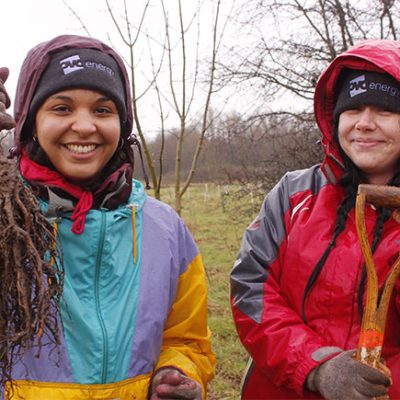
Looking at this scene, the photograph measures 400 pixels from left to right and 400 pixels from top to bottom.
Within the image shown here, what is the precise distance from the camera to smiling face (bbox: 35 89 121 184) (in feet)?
5.74

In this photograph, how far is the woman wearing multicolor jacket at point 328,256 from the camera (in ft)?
6.24

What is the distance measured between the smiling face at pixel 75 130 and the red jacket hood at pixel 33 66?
0.23ft

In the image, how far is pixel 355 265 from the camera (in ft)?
6.31

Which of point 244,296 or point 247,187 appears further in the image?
point 247,187

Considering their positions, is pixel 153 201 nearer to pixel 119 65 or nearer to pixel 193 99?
pixel 119 65

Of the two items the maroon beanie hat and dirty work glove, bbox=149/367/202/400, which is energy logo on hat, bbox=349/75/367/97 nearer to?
the maroon beanie hat

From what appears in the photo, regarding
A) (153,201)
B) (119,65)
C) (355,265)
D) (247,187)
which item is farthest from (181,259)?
(247,187)

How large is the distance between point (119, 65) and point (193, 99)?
6.73 feet

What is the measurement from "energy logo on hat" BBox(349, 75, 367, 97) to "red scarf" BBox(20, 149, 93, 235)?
110cm

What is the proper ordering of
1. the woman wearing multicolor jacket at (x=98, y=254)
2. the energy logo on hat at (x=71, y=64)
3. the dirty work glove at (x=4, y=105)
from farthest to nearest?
the energy logo on hat at (x=71, y=64) < the woman wearing multicolor jacket at (x=98, y=254) < the dirty work glove at (x=4, y=105)

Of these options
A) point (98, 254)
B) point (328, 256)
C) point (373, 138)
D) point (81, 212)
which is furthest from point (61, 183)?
point (373, 138)

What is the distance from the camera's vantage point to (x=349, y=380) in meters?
1.74

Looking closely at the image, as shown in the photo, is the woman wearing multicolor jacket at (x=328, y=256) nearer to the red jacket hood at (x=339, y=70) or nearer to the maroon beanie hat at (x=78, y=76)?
the red jacket hood at (x=339, y=70)

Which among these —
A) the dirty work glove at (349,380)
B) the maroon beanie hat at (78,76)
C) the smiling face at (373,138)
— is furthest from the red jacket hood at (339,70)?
the maroon beanie hat at (78,76)
